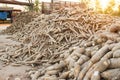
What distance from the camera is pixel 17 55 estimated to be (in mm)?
7078

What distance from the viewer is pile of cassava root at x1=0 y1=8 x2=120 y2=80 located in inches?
153

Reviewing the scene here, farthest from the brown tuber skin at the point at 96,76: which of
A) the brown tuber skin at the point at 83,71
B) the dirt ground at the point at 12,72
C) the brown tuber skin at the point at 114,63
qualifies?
the dirt ground at the point at 12,72

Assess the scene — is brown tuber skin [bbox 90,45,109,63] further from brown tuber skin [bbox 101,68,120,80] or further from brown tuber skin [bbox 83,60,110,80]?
brown tuber skin [bbox 101,68,120,80]

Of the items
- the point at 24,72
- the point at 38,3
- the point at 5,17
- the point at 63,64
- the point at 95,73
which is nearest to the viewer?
the point at 95,73

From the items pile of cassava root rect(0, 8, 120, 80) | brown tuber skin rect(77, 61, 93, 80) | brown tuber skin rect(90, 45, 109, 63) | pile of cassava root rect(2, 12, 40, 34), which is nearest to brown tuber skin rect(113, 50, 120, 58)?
pile of cassava root rect(0, 8, 120, 80)

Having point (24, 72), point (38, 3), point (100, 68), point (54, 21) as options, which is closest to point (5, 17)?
point (38, 3)

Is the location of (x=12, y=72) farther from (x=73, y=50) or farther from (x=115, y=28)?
(x=115, y=28)

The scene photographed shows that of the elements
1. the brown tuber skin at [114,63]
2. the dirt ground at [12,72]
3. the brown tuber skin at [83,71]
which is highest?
the brown tuber skin at [114,63]

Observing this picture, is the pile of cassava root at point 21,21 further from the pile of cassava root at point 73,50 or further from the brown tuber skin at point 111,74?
the brown tuber skin at point 111,74

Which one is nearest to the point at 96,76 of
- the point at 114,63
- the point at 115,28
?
the point at 114,63

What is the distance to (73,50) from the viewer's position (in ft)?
18.3

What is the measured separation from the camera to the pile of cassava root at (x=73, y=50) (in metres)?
3.88

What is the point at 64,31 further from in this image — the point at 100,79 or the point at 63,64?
the point at 100,79

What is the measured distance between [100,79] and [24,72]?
98.1 inches
